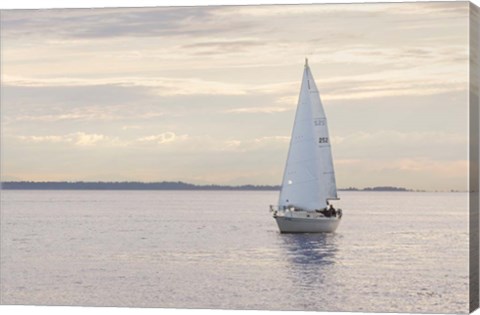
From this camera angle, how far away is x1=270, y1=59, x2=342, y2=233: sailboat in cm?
2665

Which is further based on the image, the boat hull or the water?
the boat hull

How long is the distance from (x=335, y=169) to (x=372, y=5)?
400 centimetres

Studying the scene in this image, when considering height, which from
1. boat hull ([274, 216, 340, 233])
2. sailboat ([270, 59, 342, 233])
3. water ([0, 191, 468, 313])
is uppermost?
sailboat ([270, 59, 342, 233])

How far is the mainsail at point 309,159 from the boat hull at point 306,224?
40 centimetres

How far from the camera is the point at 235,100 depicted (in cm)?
2548

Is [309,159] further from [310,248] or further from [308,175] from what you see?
[310,248]

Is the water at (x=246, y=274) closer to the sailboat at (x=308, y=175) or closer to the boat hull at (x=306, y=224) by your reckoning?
the boat hull at (x=306, y=224)

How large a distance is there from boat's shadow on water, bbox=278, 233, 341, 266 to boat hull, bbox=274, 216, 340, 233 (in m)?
0.14

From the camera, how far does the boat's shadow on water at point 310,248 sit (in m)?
30.5

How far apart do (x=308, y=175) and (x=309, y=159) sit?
1390 millimetres

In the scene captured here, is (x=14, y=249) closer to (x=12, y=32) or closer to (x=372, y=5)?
(x=12, y=32)

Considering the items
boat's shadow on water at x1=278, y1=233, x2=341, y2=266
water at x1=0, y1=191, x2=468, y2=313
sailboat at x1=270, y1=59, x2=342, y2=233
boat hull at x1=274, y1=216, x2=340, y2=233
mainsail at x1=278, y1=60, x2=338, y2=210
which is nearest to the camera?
water at x1=0, y1=191, x2=468, y2=313

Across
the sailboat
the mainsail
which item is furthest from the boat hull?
the mainsail

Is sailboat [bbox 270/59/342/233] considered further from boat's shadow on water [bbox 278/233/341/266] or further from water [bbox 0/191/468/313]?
water [bbox 0/191/468/313]
